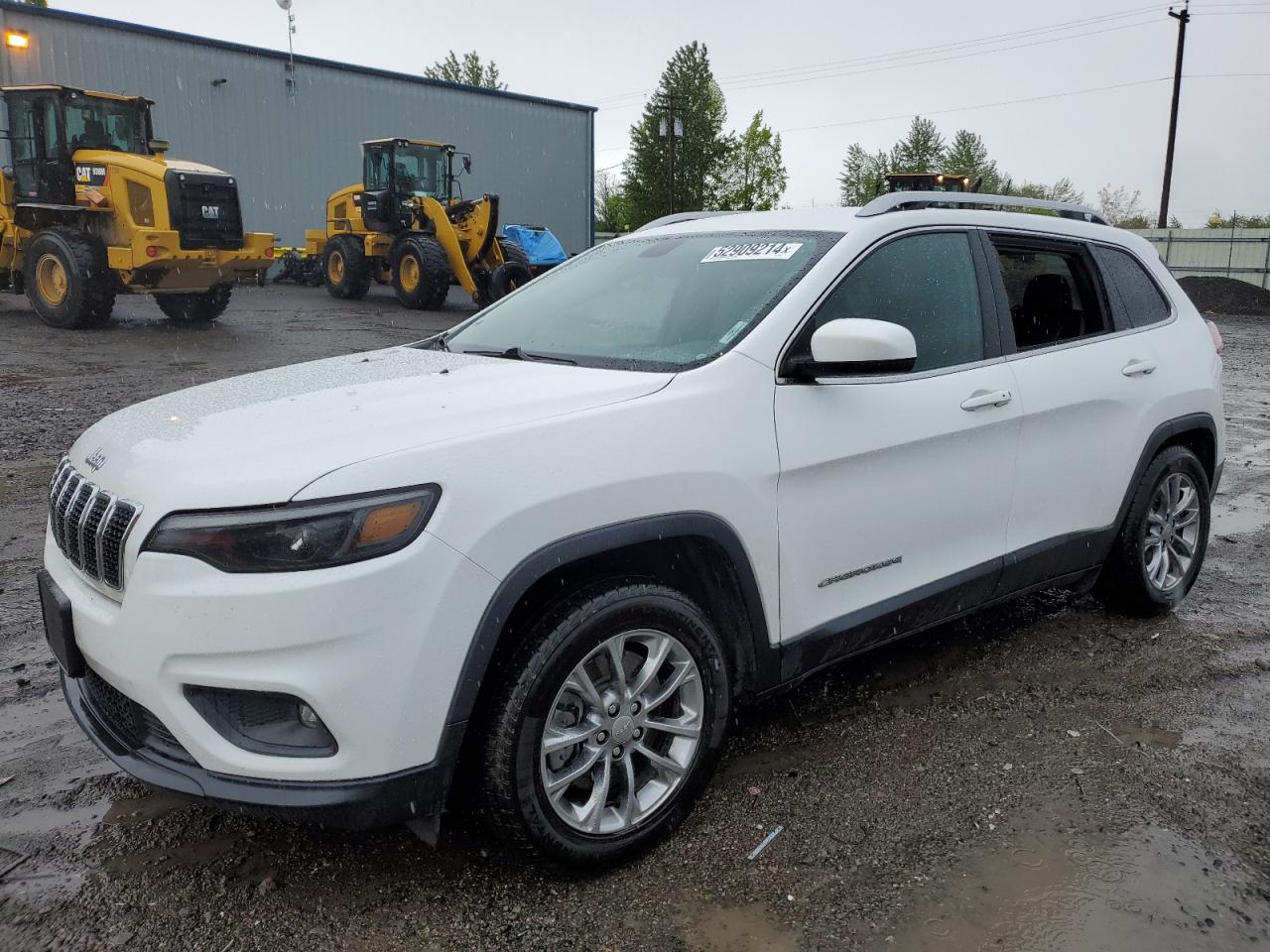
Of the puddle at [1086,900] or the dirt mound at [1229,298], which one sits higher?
the dirt mound at [1229,298]

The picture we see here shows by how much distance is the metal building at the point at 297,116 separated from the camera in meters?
24.8

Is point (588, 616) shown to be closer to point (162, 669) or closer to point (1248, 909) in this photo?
point (162, 669)

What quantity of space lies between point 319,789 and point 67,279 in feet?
46.8

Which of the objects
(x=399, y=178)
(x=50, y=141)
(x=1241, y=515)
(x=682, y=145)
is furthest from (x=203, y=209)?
(x=682, y=145)

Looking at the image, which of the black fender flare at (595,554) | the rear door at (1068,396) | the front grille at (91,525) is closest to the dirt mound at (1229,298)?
the rear door at (1068,396)

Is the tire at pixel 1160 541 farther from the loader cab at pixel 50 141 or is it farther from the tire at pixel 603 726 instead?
the loader cab at pixel 50 141

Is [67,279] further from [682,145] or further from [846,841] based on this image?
[682,145]

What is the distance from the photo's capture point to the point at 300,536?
2.12 m

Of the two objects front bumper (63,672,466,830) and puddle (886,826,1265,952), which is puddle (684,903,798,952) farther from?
front bumper (63,672,466,830)

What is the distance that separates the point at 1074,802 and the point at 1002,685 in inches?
32.5

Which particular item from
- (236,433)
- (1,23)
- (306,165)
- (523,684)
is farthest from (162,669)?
(306,165)

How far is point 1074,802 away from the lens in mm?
2980

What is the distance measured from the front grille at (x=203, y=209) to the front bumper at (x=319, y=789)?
13.6m

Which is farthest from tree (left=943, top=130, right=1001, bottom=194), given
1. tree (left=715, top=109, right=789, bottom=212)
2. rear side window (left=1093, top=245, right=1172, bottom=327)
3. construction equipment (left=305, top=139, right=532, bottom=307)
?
rear side window (left=1093, top=245, right=1172, bottom=327)
